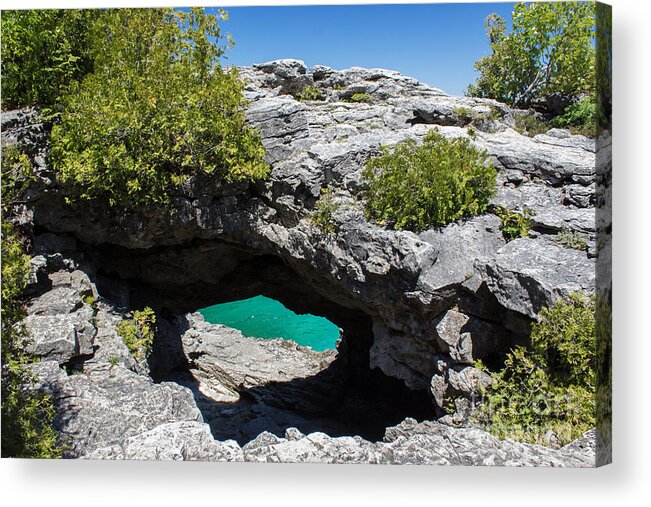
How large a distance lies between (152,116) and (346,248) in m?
3.93

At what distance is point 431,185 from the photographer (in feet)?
26.3

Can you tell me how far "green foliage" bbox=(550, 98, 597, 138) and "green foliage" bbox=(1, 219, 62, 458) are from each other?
25.6 ft

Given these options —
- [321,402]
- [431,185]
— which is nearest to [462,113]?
[431,185]

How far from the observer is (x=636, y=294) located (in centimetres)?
611

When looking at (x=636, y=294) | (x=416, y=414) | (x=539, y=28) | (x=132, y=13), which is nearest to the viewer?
(x=636, y=294)

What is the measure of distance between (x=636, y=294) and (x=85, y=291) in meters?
8.77

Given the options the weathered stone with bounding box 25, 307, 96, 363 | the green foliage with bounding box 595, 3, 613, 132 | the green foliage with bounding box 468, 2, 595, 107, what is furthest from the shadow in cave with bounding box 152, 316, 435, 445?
the green foliage with bounding box 595, 3, 613, 132

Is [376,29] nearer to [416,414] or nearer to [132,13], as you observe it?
[132,13]

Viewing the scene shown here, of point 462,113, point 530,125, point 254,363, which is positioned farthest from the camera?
point 254,363

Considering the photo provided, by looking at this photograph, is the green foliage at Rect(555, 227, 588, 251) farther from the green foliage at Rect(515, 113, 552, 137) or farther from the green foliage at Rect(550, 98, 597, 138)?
the green foliage at Rect(515, 113, 552, 137)

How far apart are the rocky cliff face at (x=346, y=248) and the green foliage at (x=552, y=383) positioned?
29 cm

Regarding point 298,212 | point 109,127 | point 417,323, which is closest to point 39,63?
point 109,127

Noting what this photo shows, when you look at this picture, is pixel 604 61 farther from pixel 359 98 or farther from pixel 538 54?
pixel 359 98

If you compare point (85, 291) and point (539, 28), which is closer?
point (539, 28)
